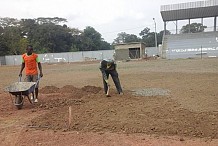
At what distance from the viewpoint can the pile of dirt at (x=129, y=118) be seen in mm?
5363

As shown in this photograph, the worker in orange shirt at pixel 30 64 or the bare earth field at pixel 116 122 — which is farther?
the worker in orange shirt at pixel 30 64

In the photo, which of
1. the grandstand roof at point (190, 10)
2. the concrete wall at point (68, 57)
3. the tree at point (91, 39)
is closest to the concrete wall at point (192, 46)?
the grandstand roof at point (190, 10)

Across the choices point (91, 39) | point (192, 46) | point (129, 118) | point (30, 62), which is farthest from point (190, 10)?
point (91, 39)

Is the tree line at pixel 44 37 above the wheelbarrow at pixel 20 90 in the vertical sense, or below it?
above

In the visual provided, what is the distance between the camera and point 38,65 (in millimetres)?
9008

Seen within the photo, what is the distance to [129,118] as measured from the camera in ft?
20.1

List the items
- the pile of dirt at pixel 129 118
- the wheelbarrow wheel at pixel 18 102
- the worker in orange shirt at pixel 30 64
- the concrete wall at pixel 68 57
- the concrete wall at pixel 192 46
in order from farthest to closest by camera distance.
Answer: the concrete wall at pixel 68 57 < the concrete wall at pixel 192 46 < the worker in orange shirt at pixel 30 64 < the wheelbarrow wheel at pixel 18 102 < the pile of dirt at pixel 129 118

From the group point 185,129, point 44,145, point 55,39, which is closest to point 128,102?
point 185,129

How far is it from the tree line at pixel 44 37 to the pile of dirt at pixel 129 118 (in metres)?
51.8

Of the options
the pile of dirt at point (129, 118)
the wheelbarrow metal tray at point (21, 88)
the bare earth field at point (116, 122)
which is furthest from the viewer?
the wheelbarrow metal tray at point (21, 88)

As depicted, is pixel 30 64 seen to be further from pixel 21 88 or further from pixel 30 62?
pixel 21 88

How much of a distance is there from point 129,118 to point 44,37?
2670 inches

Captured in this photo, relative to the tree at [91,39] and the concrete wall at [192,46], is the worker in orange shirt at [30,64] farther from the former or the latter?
the tree at [91,39]

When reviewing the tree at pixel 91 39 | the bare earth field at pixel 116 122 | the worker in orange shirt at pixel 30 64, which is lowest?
the bare earth field at pixel 116 122
